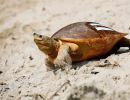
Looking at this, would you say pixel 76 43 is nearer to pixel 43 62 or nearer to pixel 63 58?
pixel 63 58

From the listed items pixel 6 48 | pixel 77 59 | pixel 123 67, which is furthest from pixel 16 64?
pixel 123 67

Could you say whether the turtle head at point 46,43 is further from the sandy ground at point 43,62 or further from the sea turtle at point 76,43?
the sandy ground at point 43,62

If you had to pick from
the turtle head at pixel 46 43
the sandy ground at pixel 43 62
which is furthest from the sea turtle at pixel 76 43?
the sandy ground at pixel 43 62

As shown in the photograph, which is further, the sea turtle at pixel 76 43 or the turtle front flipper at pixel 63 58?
the sea turtle at pixel 76 43

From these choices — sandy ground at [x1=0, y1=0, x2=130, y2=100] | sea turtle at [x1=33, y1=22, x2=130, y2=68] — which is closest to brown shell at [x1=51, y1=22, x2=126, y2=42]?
sea turtle at [x1=33, y1=22, x2=130, y2=68]

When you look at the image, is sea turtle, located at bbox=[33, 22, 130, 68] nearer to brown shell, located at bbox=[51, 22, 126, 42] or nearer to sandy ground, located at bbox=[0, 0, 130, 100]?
brown shell, located at bbox=[51, 22, 126, 42]

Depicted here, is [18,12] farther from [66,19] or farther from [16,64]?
[16,64]

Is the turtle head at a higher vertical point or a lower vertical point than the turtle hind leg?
higher

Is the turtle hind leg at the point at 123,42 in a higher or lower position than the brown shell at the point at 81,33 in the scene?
lower
